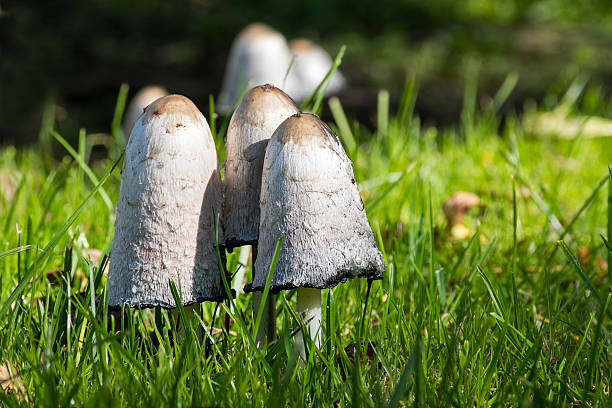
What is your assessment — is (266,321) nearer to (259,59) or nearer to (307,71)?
(259,59)

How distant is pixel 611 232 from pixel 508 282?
0.34 m

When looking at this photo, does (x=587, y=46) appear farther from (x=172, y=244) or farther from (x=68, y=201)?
(x=172, y=244)

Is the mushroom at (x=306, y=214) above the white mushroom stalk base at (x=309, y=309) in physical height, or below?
above

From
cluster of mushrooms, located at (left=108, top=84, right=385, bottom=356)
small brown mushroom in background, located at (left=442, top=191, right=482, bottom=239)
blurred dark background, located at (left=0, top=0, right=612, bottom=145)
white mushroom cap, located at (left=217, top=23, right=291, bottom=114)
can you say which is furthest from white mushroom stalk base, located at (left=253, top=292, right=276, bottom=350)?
blurred dark background, located at (left=0, top=0, right=612, bottom=145)

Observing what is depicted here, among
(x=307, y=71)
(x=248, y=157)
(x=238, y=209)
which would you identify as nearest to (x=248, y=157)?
(x=248, y=157)

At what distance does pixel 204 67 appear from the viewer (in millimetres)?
6680

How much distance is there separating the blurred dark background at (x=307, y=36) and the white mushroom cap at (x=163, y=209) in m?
3.91

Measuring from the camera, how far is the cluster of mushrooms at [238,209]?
4.04ft

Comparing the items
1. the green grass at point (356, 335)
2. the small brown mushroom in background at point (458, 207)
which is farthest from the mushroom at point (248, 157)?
the small brown mushroom in background at point (458, 207)

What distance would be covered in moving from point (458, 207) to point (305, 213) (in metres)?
1.61

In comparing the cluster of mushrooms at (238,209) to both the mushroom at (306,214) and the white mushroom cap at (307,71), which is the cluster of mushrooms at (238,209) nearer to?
the mushroom at (306,214)

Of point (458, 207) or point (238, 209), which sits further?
point (458, 207)

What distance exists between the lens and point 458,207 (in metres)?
2.71

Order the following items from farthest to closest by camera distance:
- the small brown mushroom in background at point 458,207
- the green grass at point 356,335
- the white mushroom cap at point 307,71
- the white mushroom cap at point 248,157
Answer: the white mushroom cap at point 307,71, the small brown mushroom in background at point 458,207, the white mushroom cap at point 248,157, the green grass at point 356,335
